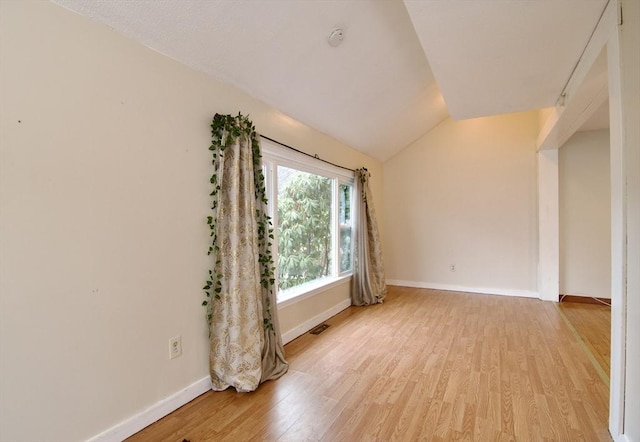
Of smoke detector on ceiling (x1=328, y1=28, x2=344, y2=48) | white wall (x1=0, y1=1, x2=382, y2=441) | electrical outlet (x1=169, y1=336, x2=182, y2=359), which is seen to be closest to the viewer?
white wall (x1=0, y1=1, x2=382, y2=441)

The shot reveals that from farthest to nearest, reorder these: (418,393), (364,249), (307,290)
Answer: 1. (364,249)
2. (307,290)
3. (418,393)

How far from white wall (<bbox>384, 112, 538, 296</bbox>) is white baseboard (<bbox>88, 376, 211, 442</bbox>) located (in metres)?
4.25

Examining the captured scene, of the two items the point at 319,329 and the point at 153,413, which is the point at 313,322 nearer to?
the point at 319,329

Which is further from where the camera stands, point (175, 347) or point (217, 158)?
point (217, 158)

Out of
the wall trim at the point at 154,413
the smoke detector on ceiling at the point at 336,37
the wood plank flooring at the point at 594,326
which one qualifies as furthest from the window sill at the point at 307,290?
the wood plank flooring at the point at 594,326

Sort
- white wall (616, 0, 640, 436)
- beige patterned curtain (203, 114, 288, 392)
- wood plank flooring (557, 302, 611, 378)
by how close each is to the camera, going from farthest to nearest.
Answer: wood plank flooring (557, 302, 611, 378) → beige patterned curtain (203, 114, 288, 392) → white wall (616, 0, 640, 436)

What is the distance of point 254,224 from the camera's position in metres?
2.36

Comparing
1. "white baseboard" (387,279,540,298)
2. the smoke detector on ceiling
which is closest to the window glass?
"white baseboard" (387,279,540,298)

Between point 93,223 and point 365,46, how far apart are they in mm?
2478

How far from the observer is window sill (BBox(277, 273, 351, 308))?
123 inches

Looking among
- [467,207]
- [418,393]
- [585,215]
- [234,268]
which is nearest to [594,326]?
[585,215]

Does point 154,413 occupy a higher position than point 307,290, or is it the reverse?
point 307,290

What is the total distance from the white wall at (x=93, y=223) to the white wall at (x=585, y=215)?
508 cm

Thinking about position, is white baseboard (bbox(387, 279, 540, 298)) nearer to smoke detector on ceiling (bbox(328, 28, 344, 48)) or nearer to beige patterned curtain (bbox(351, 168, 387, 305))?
beige patterned curtain (bbox(351, 168, 387, 305))
